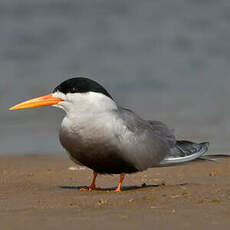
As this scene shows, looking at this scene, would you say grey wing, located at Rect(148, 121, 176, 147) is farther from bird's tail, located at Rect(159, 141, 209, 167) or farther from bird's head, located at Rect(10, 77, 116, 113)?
bird's head, located at Rect(10, 77, 116, 113)

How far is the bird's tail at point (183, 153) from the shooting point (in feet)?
23.9

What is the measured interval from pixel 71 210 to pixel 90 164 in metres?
1.69

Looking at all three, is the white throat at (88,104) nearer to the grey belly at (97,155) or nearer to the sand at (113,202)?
the grey belly at (97,155)

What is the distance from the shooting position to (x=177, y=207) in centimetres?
505

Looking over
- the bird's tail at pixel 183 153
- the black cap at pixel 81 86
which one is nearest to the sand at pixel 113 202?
the bird's tail at pixel 183 153

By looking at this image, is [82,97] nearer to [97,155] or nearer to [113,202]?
[97,155]

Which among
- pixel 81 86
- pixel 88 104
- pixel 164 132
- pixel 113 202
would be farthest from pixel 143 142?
pixel 113 202

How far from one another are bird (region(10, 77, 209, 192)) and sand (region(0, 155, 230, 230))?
0.32 m

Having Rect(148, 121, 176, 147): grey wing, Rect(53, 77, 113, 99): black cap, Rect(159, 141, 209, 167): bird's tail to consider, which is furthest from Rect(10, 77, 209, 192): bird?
Rect(148, 121, 176, 147): grey wing

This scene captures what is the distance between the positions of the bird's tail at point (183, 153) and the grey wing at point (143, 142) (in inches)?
2.7

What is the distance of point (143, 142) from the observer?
7.00 m

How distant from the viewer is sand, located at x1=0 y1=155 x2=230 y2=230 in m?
4.37

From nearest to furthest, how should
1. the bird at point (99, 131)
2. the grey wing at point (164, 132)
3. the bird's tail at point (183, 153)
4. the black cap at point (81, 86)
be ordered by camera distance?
the bird at point (99, 131), the black cap at point (81, 86), the bird's tail at point (183, 153), the grey wing at point (164, 132)

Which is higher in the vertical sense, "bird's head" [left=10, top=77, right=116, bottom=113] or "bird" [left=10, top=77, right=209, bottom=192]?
"bird's head" [left=10, top=77, right=116, bottom=113]
